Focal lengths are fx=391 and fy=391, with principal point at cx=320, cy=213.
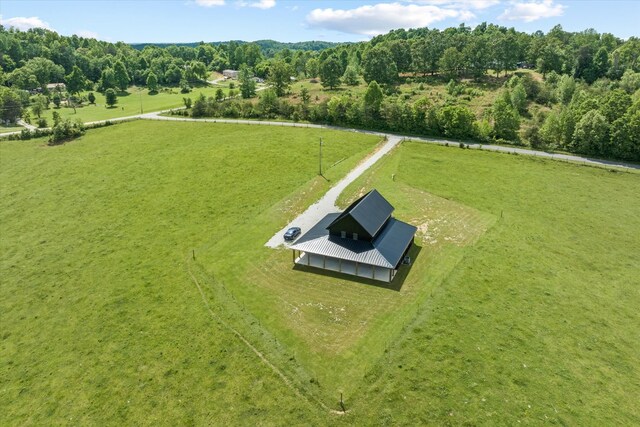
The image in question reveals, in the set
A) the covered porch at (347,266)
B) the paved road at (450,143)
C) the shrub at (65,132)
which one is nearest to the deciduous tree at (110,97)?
the paved road at (450,143)

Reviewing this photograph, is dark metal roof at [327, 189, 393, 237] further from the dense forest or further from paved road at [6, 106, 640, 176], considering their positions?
the dense forest

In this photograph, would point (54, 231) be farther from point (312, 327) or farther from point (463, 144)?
point (463, 144)

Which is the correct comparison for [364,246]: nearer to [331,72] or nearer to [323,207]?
[323,207]

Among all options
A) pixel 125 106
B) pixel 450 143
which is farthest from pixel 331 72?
pixel 125 106

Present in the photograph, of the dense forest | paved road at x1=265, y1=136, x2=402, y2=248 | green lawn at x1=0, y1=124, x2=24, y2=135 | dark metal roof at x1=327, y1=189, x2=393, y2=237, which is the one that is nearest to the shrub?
green lawn at x1=0, y1=124, x2=24, y2=135

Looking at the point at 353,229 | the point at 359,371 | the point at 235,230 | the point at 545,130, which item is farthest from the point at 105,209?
the point at 545,130

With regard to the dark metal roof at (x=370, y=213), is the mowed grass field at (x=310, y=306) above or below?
below

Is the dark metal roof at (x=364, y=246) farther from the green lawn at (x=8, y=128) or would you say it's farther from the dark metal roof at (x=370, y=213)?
the green lawn at (x=8, y=128)
